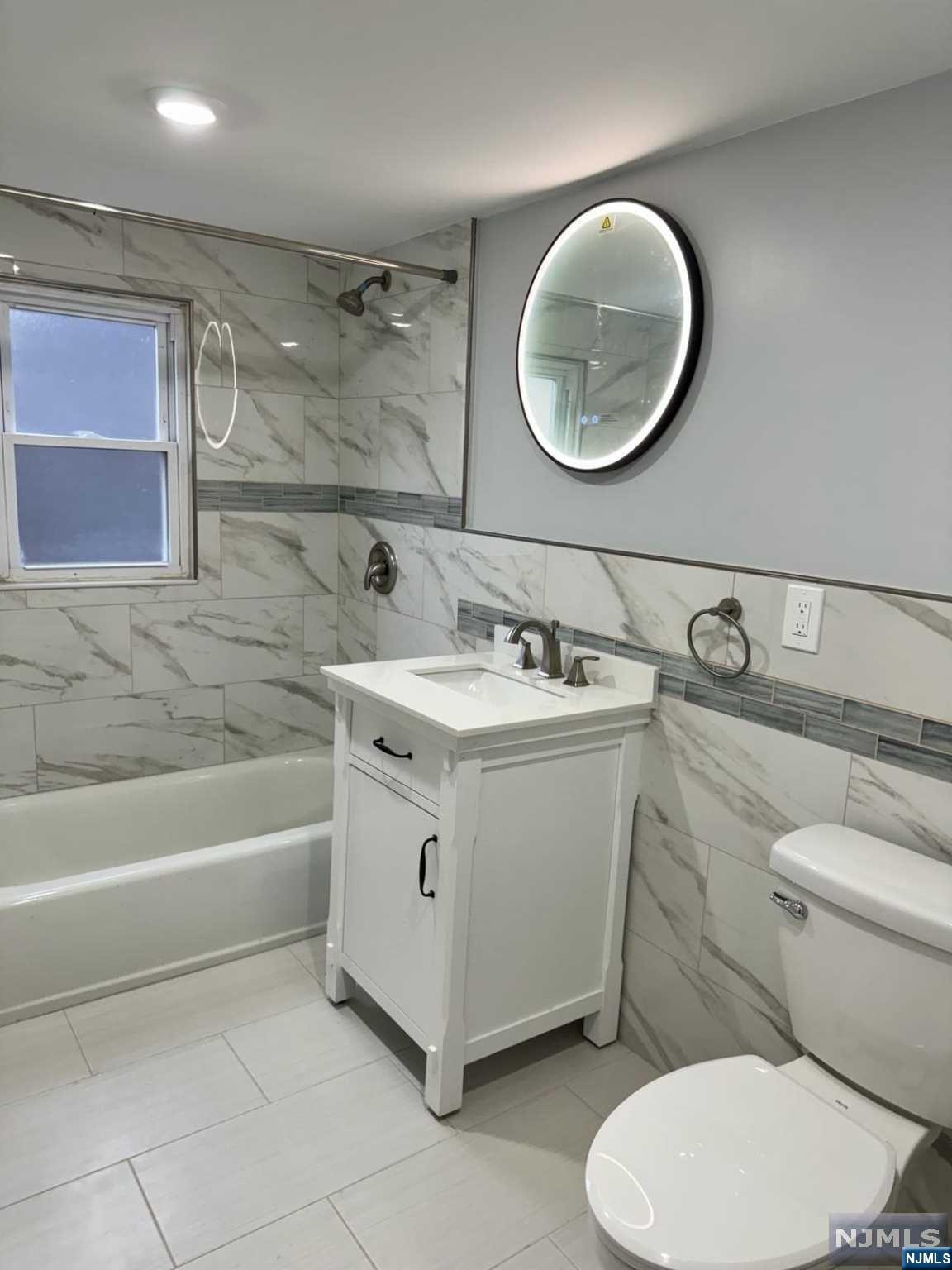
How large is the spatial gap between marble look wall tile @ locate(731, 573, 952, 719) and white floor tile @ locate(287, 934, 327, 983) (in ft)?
5.07

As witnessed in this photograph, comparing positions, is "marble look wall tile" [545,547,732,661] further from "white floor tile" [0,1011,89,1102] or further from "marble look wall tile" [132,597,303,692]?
"white floor tile" [0,1011,89,1102]

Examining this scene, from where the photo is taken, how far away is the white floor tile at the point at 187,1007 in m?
2.16

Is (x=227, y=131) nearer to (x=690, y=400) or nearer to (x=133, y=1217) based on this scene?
(x=690, y=400)

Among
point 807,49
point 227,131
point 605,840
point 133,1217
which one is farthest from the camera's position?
point 605,840

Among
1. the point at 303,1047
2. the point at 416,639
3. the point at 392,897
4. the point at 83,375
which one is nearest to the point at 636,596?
the point at 392,897

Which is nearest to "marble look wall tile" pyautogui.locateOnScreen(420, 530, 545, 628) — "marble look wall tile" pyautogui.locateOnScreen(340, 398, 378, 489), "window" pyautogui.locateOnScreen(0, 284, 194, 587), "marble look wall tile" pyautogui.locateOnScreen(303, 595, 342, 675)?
"marble look wall tile" pyautogui.locateOnScreen(340, 398, 378, 489)

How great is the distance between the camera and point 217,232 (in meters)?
2.02

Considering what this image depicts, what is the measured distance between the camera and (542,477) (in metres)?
2.39

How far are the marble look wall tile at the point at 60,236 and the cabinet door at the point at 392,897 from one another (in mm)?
1869

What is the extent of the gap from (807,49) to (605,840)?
64.3 inches

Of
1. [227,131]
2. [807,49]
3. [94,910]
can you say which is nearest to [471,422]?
[227,131]

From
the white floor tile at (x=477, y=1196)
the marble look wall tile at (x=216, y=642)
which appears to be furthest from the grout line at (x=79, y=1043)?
the marble look wall tile at (x=216, y=642)

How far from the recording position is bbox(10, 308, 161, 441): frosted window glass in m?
2.78

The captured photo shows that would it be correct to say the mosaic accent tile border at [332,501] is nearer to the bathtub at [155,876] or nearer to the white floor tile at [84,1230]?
the bathtub at [155,876]
